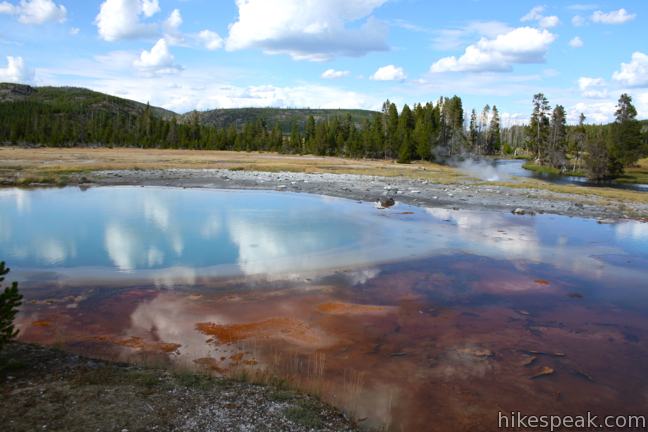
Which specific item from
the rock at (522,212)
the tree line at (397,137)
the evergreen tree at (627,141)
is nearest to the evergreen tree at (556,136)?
the tree line at (397,137)

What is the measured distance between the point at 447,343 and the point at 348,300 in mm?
3430

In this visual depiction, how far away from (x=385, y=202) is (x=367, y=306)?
19.9 meters

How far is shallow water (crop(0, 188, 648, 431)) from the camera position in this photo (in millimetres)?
9109

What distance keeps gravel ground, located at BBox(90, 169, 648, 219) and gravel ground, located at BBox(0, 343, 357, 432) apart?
86.7 ft

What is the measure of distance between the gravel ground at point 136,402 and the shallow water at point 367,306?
0.89 m

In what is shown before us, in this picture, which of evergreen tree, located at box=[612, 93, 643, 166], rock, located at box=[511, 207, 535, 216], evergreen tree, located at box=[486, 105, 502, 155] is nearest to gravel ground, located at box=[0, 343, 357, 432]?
rock, located at box=[511, 207, 535, 216]

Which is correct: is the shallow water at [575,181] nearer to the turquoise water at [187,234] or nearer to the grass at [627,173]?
the grass at [627,173]

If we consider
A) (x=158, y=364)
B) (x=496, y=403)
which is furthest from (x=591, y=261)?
(x=158, y=364)

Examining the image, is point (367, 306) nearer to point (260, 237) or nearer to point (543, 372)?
point (543, 372)

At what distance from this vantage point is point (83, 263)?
16.7m

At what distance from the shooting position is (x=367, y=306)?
1338 cm

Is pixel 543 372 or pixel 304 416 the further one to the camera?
pixel 543 372

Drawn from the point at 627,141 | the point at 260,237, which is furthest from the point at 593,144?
the point at 260,237

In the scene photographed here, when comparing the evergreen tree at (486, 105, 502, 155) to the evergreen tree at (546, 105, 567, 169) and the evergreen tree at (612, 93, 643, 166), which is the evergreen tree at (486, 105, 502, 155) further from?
the evergreen tree at (612, 93, 643, 166)
